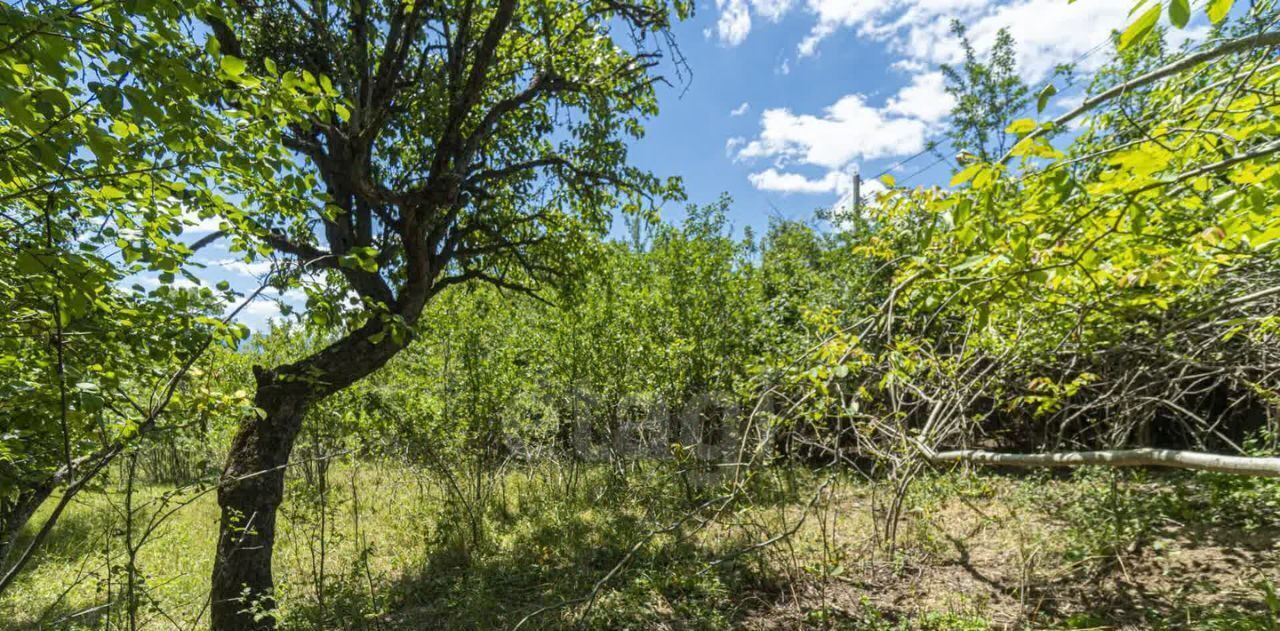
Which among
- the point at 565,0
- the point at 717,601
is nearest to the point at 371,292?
the point at 565,0

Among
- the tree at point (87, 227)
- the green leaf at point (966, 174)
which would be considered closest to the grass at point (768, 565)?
the tree at point (87, 227)

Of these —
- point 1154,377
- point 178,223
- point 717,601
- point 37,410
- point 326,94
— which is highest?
point 326,94

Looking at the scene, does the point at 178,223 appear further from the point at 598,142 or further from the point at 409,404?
the point at 409,404

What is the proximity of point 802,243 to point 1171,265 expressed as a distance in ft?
24.6

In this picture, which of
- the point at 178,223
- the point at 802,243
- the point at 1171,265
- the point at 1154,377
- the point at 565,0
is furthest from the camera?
the point at 802,243

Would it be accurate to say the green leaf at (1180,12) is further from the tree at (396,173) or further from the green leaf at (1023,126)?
the tree at (396,173)

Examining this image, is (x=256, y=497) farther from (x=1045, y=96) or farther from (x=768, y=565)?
(x=1045, y=96)

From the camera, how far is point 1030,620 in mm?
3365

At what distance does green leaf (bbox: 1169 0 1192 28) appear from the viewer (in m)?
0.83

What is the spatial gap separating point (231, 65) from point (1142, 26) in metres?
2.42

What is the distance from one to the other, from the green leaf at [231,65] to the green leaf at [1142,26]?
2.33 metres

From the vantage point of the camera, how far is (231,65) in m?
1.76

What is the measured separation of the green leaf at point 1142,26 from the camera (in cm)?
90

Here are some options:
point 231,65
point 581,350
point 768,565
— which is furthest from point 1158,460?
point 581,350
